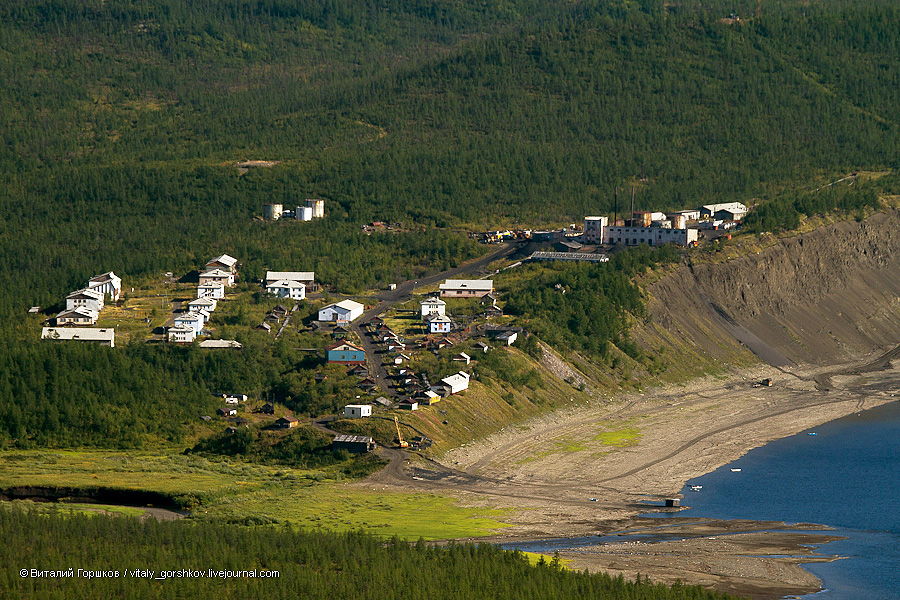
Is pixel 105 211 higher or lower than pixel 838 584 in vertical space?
higher

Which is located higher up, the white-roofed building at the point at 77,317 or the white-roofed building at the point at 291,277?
the white-roofed building at the point at 291,277

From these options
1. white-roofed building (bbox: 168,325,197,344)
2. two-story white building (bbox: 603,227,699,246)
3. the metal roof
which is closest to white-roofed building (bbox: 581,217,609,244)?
two-story white building (bbox: 603,227,699,246)

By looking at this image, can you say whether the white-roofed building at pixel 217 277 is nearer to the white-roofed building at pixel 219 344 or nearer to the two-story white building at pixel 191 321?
the two-story white building at pixel 191 321

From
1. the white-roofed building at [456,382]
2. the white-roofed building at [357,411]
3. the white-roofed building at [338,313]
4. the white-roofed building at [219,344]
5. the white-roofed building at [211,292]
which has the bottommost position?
the white-roofed building at [357,411]

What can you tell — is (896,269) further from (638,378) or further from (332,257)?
(332,257)

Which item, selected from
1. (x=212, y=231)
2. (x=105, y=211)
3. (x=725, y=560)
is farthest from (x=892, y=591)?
(x=105, y=211)

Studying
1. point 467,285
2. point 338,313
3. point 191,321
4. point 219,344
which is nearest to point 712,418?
point 467,285

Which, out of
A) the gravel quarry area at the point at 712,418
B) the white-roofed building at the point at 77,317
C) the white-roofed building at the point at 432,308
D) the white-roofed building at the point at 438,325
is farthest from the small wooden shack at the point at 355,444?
the white-roofed building at the point at 77,317
